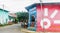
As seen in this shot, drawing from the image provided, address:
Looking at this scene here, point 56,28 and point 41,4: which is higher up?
point 41,4

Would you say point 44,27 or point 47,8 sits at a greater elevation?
point 47,8

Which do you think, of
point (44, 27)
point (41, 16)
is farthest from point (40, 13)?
point (44, 27)

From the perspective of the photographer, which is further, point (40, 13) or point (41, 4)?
point (40, 13)

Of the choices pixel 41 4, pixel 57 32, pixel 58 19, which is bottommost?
pixel 57 32

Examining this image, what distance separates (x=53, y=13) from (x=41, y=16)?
165 cm

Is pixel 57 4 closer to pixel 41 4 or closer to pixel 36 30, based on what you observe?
pixel 41 4

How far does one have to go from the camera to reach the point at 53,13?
26.9 metres

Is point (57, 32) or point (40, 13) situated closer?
point (57, 32)

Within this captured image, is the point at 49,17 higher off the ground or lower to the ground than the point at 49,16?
lower

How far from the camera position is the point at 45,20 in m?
27.0

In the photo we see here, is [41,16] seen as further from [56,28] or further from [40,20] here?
[56,28]

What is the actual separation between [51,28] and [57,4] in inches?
130

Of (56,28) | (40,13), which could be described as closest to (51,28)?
(56,28)

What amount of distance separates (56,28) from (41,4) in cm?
392
